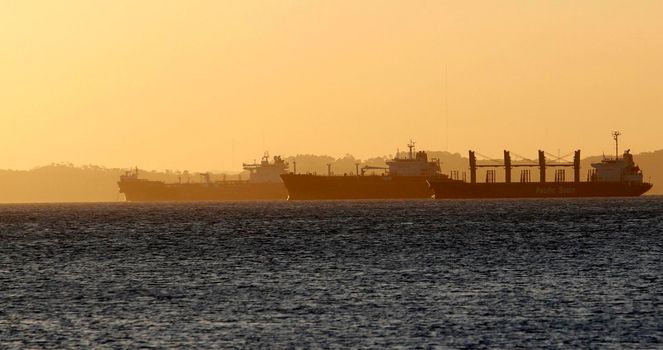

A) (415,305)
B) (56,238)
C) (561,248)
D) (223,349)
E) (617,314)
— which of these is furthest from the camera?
(56,238)

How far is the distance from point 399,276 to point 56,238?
6675cm

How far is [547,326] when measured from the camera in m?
42.2

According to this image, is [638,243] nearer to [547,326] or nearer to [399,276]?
[399,276]

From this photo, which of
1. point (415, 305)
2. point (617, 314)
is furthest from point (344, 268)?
point (617, 314)

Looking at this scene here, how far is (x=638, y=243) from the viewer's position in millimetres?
94000

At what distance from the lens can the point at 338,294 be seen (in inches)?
2131

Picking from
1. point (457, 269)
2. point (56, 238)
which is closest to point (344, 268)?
point (457, 269)

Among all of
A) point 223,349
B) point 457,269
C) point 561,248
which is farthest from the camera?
point 561,248

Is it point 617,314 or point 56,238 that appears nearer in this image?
point 617,314

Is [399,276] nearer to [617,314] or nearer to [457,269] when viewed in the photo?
[457,269]

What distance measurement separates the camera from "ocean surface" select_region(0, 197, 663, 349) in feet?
132

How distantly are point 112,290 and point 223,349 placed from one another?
70.9 feet

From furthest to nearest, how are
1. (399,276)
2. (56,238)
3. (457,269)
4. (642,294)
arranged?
1. (56,238)
2. (457,269)
3. (399,276)
4. (642,294)

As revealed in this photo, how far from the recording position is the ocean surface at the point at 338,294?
40188 millimetres
